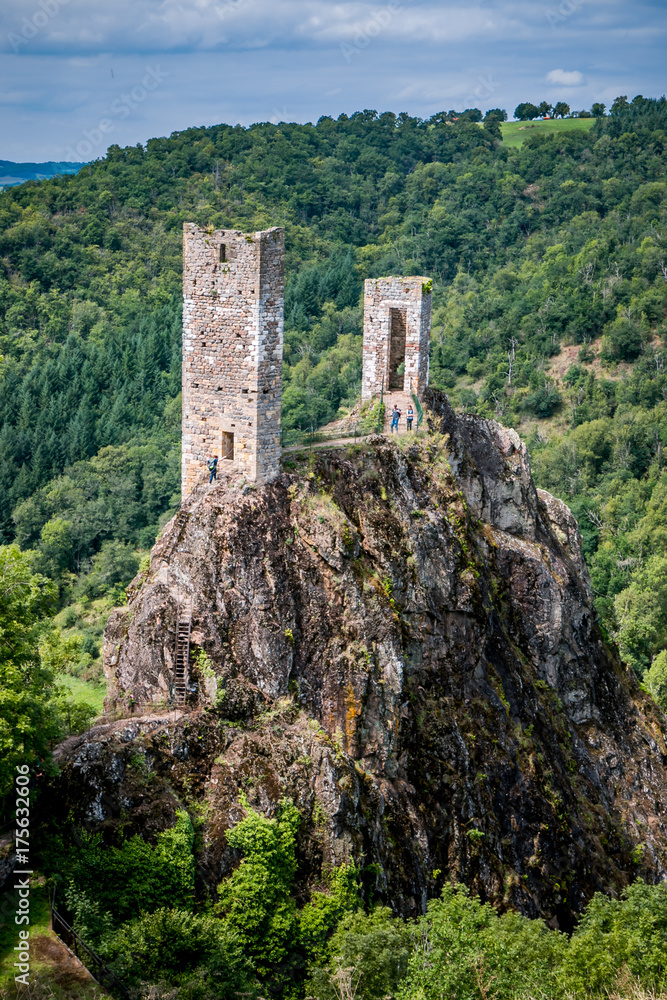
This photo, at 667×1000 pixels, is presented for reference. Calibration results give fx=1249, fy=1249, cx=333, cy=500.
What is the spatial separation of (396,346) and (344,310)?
6137cm

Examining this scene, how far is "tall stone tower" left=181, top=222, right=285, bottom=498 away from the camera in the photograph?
2925 cm

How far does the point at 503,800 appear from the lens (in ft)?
105

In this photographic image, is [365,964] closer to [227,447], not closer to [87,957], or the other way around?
[87,957]

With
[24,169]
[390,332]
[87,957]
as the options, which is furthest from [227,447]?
[24,169]

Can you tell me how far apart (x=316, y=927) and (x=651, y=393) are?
6686 cm

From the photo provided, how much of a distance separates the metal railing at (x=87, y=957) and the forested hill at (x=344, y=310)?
38.9m

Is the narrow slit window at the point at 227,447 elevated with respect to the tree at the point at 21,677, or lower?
elevated

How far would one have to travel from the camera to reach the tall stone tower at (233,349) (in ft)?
96.0

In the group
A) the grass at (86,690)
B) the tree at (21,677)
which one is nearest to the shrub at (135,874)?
the tree at (21,677)

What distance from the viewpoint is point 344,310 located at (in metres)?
97.9

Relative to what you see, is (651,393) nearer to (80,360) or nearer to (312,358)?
(312,358)

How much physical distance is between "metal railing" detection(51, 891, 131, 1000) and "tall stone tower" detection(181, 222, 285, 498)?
1020cm

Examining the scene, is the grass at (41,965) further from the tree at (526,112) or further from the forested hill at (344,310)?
the tree at (526,112)

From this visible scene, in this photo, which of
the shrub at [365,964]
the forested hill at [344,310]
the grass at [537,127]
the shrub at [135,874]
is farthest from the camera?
the grass at [537,127]
